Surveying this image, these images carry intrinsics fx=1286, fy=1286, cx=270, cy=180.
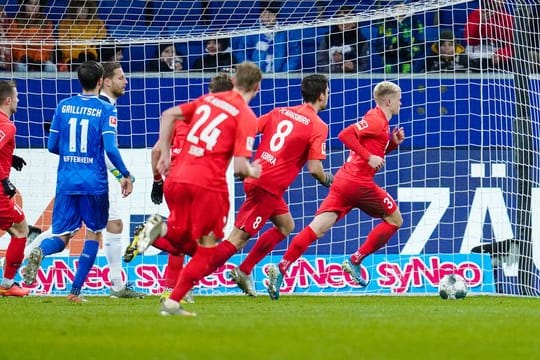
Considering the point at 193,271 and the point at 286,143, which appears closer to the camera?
the point at 193,271

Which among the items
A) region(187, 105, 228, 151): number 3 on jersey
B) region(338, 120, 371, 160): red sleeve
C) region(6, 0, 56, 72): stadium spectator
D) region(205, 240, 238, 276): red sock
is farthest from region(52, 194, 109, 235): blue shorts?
region(6, 0, 56, 72): stadium spectator

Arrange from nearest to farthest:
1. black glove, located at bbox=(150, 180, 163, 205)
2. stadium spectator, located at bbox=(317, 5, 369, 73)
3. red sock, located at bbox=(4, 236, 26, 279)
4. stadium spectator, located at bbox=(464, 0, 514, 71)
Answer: black glove, located at bbox=(150, 180, 163, 205), red sock, located at bbox=(4, 236, 26, 279), stadium spectator, located at bbox=(464, 0, 514, 71), stadium spectator, located at bbox=(317, 5, 369, 73)

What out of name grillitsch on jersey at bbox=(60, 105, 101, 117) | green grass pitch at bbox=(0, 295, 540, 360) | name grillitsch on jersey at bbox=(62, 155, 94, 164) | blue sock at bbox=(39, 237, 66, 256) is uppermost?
name grillitsch on jersey at bbox=(60, 105, 101, 117)

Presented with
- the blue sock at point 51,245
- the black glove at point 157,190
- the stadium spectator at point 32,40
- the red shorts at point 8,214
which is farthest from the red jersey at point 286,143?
the stadium spectator at point 32,40

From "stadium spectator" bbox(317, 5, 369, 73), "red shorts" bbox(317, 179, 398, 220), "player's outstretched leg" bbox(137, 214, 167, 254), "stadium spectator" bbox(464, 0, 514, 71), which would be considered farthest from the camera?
"stadium spectator" bbox(317, 5, 369, 73)

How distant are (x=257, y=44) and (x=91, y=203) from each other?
4801mm

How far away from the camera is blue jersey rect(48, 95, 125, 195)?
12.2 metres

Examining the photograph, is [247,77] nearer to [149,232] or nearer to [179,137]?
[149,232]

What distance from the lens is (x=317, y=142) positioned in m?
12.5

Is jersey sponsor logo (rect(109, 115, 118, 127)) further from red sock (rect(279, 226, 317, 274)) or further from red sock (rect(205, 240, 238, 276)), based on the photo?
red sock (rect(279, 226, 317, 274))

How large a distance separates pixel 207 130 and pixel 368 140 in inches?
160

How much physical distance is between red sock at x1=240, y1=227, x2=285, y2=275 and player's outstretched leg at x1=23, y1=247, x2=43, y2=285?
6.74 ft

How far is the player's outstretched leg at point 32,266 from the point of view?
463 inches

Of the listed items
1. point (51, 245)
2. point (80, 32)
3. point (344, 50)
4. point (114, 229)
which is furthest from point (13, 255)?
point (344, 50)
